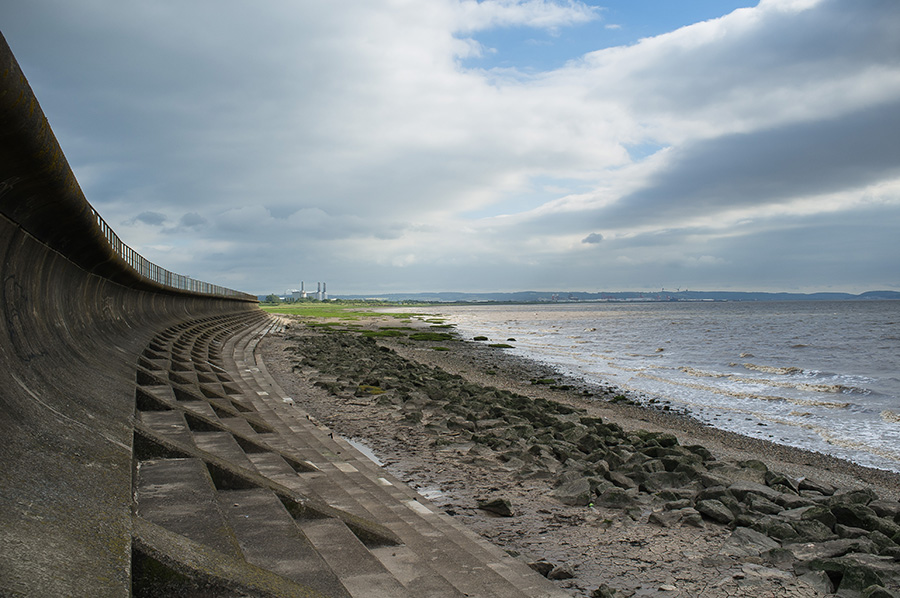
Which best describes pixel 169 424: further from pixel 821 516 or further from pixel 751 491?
pixel 821 516

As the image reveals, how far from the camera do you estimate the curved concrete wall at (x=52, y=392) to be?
2.75m

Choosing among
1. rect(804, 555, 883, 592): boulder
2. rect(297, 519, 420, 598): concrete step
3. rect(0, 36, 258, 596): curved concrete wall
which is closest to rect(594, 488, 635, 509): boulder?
rect(804, 555, 883, 592): boulder

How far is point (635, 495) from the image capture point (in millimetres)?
7980

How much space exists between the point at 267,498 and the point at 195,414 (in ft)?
10.1

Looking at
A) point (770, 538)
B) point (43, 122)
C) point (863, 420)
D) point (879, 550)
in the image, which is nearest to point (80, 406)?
point (43, 122)

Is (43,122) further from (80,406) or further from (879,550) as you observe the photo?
(879,550)

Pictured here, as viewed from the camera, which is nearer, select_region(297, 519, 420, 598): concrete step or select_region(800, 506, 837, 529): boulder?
select_region(297, 519, 420, 598): concrete step

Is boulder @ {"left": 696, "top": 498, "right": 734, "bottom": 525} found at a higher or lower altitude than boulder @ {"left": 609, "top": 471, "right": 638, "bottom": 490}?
higher

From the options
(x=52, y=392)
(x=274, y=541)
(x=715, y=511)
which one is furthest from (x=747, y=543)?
(x=52, y=392)

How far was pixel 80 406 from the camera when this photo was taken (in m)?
5.41

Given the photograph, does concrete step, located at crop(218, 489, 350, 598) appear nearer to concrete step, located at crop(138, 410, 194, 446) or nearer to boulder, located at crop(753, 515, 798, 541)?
concrete step, located at crop(138, 410, 194, 446)

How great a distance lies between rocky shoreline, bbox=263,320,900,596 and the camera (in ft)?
18.0

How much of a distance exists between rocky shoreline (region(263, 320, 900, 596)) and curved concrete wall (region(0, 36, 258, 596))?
3.67 meters

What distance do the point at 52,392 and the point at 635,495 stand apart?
6.85m
